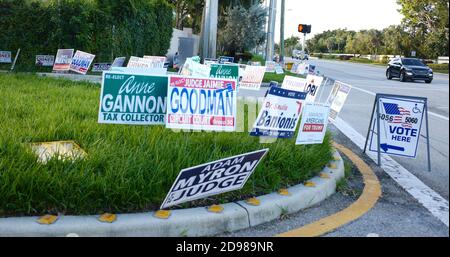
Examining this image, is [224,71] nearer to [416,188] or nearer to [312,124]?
[312,124]

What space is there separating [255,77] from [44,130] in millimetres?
7078

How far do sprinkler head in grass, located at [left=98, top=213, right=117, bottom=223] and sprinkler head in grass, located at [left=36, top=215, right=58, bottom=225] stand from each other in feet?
1.01

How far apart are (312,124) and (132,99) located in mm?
2083

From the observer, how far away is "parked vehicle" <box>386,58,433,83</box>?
2423 cm

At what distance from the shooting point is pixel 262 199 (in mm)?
3996

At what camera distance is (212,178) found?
12.2 ft

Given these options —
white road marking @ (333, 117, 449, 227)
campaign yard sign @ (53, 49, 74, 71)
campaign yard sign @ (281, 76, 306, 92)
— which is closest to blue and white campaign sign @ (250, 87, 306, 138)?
white road marking @ (333, 117, 449, 227)

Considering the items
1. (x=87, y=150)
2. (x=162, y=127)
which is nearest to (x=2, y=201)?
(x=87, y=150)

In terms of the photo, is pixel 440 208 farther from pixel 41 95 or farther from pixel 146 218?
pixel 41 95

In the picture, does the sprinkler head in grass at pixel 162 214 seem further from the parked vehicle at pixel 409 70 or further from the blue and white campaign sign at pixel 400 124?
the parked vehicle at pixel 409 70

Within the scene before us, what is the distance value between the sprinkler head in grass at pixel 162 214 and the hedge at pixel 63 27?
45.1 ft

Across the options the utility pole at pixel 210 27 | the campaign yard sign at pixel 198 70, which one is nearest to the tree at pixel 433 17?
the campaign yard sign at pixel 198 70

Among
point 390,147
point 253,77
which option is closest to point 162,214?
point 390,147

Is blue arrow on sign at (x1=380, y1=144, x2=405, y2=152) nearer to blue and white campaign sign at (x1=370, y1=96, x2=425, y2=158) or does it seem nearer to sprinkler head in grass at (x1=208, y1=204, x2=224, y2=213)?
blue and white campaign sign at (x1=370, y1=96, x2=425, y2=158)
